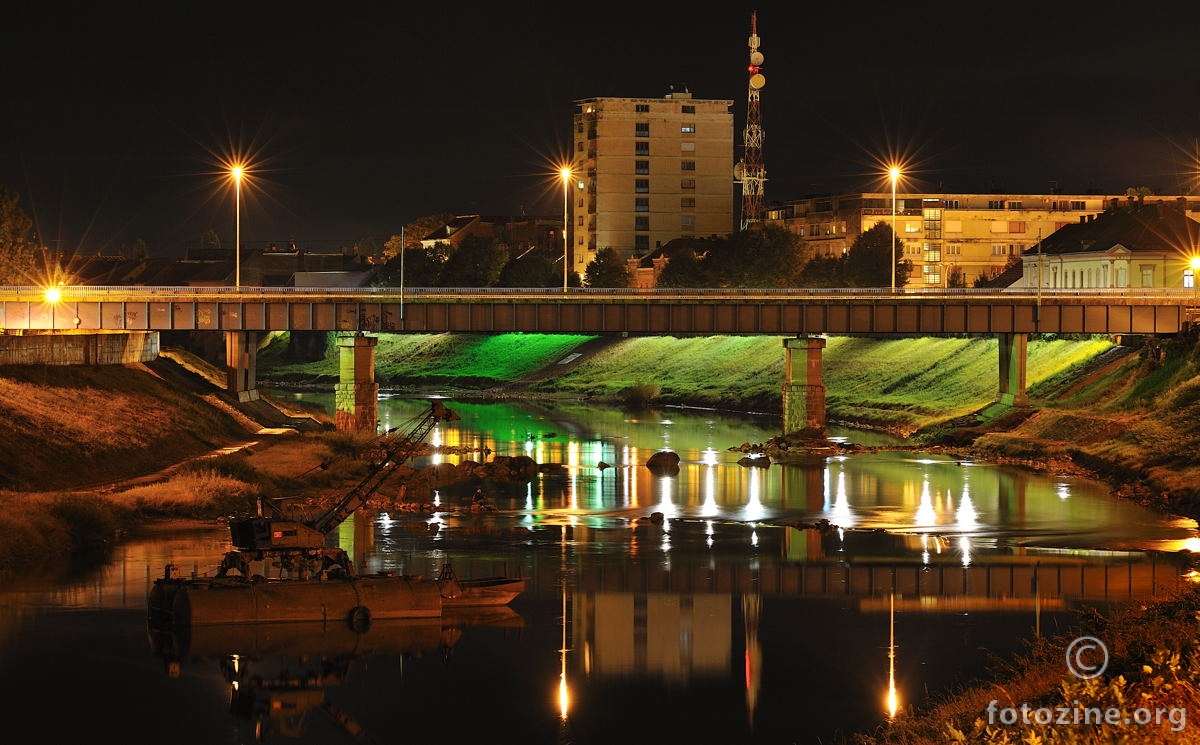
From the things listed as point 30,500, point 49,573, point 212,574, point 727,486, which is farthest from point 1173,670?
point 727,486

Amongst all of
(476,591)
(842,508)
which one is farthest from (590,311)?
(476,591)

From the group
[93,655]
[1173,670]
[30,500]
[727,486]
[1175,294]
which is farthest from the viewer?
[1175,294]

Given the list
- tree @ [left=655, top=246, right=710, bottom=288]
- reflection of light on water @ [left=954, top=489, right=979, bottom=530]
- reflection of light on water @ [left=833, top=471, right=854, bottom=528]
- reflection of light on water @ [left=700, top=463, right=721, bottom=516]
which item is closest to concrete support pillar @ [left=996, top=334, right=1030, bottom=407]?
reflection of light on water @ [left=700, top=463, right=721, bottom=516]

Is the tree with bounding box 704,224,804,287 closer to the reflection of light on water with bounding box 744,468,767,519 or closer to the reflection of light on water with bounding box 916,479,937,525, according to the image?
the reflection of light on water with bounding box 744,468,767,519

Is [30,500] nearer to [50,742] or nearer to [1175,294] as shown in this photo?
[50,742]

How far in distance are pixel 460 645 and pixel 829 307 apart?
72446mm

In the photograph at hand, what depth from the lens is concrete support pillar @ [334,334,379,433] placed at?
114m

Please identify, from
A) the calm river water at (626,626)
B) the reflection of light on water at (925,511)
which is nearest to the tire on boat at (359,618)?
the calm river water at (626,626)

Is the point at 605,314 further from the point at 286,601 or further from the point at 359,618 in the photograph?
the point at 286,601

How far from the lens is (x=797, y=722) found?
39.2 meters

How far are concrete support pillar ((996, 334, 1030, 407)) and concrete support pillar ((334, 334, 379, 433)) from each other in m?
44.0

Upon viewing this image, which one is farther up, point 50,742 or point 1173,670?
point 1173,670

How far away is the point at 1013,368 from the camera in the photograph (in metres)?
117

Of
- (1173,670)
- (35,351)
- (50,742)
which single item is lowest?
(50,742)
